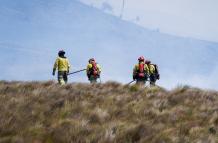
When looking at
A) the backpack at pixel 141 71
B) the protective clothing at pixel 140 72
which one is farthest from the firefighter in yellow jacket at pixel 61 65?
the backpack at pixel 141 71

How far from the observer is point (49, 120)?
9867 mm

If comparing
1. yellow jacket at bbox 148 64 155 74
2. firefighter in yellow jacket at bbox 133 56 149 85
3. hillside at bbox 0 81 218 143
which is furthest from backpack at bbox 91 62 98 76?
hillside at bbox 0 81 218 143

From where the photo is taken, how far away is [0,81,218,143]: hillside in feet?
28.1

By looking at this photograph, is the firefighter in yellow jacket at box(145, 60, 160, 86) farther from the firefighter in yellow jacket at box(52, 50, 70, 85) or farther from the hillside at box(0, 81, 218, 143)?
the hillside at box(0, 81, 218, 143)

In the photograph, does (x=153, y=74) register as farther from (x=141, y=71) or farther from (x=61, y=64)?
(x=61, y=64)

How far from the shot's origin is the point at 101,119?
10609mm

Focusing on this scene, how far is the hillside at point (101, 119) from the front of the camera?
28.1 feet

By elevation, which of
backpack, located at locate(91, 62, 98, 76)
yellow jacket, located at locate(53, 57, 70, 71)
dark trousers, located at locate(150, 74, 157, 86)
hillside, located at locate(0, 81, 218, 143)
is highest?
yellow jacket, located at locate(53, 57, 70, 71)

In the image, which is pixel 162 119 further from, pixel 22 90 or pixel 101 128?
pixel 22 90

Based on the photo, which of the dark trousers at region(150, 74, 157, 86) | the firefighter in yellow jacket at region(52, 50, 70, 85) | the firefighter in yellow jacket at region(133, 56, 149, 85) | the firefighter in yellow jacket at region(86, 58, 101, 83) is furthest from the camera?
the dark trousers at region(150, 74, 157, 86)

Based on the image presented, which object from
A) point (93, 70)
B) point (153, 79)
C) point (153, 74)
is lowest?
point (153, 79)

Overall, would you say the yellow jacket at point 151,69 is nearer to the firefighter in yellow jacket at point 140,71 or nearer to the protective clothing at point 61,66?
the firefighter in yellow jacket at point 140,71

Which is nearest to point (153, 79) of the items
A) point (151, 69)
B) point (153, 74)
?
point (153, 74)

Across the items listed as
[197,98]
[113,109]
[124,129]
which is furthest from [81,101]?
[197,98]
